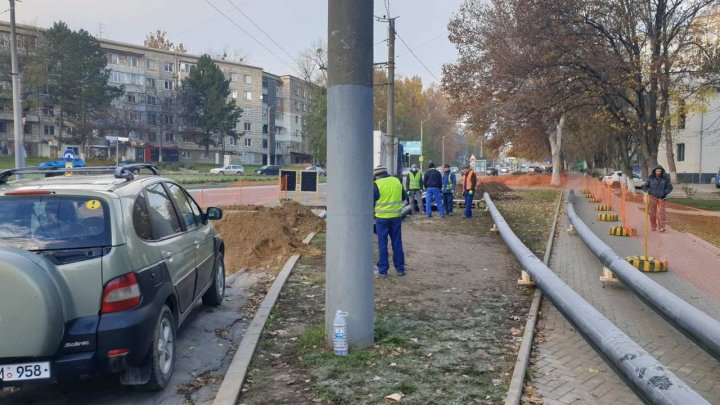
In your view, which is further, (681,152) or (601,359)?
(681,152)

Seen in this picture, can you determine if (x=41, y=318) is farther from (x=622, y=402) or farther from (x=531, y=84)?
(x=531, y=84)

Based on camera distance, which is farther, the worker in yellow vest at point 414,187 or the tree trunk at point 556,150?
the tree trunk at point 556,150

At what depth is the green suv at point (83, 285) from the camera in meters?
3.67

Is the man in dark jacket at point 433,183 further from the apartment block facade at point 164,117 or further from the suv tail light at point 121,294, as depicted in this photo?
the apartment block facade at point 164,117

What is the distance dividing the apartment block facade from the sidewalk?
52.8 metres

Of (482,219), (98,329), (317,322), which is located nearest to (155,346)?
(98,329)

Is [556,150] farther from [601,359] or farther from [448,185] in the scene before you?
[601,359]

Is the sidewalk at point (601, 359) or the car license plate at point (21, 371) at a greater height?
the car license plate at point (21, 371)

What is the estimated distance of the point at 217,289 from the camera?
705 centimetres

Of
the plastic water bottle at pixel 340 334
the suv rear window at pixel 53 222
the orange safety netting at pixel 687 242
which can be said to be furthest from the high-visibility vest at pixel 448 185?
the suv rear window at pixel 53 222

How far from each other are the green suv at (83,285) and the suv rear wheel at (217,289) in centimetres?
207

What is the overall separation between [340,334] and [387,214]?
3772 mm

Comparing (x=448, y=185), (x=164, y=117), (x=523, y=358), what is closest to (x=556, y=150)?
(x=448, y=185)

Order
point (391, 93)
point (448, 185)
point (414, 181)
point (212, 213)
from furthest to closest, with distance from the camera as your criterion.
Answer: point (391, 93) → point (414, 181) → point (448, 185) → point (212, 213)
